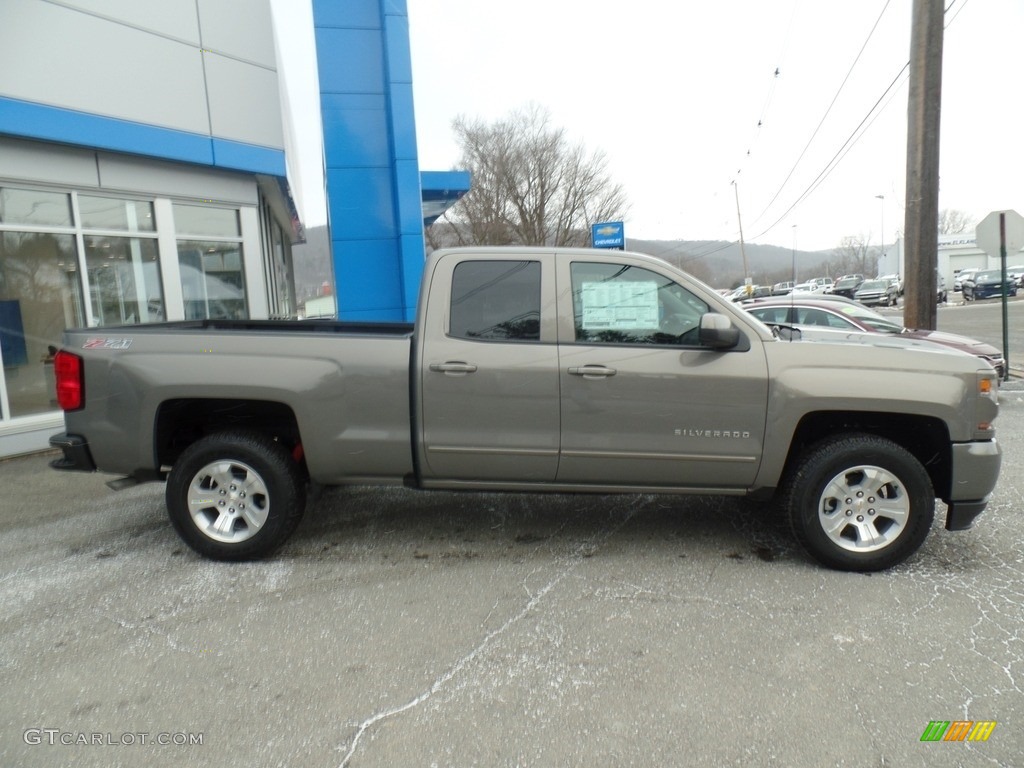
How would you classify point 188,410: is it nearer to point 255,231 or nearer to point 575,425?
point 575,425

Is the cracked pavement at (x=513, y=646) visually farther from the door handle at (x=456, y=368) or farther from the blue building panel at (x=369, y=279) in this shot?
the blue building panel at (x=369, y=279)

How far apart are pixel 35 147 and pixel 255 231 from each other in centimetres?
345

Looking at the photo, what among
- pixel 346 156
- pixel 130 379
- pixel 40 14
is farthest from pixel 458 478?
pixel 346 156

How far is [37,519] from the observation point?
5.57 metres

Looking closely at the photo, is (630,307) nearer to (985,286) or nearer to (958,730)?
(958,730)

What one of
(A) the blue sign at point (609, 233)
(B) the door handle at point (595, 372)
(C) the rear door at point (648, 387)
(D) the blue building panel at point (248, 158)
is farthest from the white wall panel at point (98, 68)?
(A) the blue sign at point (609, 233)

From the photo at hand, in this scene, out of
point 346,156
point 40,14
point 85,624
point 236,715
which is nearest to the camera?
point 236,715

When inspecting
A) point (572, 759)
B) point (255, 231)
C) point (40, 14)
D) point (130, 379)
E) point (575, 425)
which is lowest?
point (572, 759)

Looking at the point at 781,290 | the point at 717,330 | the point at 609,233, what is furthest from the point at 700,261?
the point at 717,330

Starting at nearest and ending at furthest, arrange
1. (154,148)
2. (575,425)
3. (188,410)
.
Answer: (575,425) < (188,410) < (154,148)

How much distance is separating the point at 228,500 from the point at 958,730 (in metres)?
3.94

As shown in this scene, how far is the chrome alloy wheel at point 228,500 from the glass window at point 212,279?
672 centimetres

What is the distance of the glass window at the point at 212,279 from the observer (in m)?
10.3

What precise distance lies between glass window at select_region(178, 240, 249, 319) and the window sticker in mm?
7887
